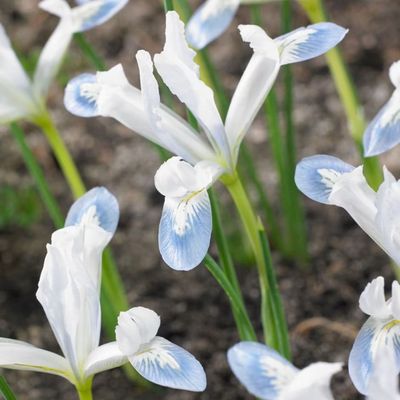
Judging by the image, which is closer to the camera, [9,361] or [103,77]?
[9,361]

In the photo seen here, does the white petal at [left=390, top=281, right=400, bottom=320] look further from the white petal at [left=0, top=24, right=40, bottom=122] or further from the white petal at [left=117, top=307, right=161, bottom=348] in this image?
the white petal at [left=0, top=24, right=40, bottom=122]

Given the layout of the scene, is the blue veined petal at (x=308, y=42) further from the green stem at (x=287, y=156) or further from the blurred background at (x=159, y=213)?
the blurred background at (x=159, y=213)

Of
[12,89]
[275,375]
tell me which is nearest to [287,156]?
[12,89]

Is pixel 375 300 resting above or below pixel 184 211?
below

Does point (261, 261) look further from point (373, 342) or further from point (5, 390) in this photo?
point (5, 390)

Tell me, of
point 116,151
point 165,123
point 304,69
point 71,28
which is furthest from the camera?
point 304,69

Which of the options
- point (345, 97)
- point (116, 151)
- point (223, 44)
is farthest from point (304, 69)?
point (345, 97)

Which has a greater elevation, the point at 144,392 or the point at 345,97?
the point at 345,97

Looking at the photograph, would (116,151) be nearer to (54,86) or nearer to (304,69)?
(54,86)
